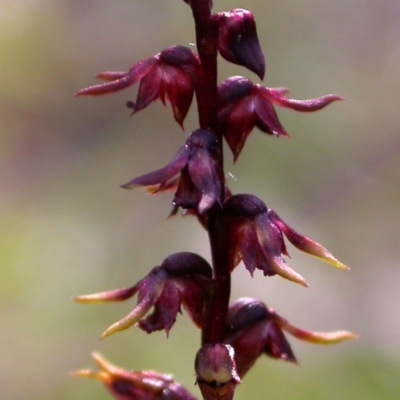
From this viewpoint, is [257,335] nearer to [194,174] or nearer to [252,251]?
[252,251]

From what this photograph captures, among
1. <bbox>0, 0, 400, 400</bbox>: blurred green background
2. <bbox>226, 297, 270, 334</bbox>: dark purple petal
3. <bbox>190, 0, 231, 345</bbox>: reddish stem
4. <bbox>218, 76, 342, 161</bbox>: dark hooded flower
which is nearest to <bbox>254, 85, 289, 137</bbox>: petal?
<bbox>218, 76, 342, 161</bbox>: dark hooded flower

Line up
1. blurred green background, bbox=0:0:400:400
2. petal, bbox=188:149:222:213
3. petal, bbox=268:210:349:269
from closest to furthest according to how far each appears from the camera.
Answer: petal, bbox=188:149:222:213, petal, bbox=268:210:349:269, blurred green background, bbox=0:0:400:400

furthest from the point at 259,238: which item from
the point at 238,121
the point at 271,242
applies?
the point at 238,121

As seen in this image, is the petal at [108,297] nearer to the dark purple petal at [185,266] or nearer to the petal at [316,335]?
the dark purple petal at [185,266]

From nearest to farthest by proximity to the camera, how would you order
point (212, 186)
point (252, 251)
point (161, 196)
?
point (212, 186) < point (252, 251) < point (161, 196)

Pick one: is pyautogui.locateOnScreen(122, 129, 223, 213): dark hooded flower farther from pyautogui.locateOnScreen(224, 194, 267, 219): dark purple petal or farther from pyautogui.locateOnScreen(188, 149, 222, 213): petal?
pyautogui.locateOnScreen(224, 194, 267, 219): dark purple petal

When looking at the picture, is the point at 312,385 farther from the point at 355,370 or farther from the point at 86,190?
the point at 86,190

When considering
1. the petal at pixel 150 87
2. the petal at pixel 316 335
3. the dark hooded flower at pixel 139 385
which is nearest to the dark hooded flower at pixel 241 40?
the petal at pixel 150 87
